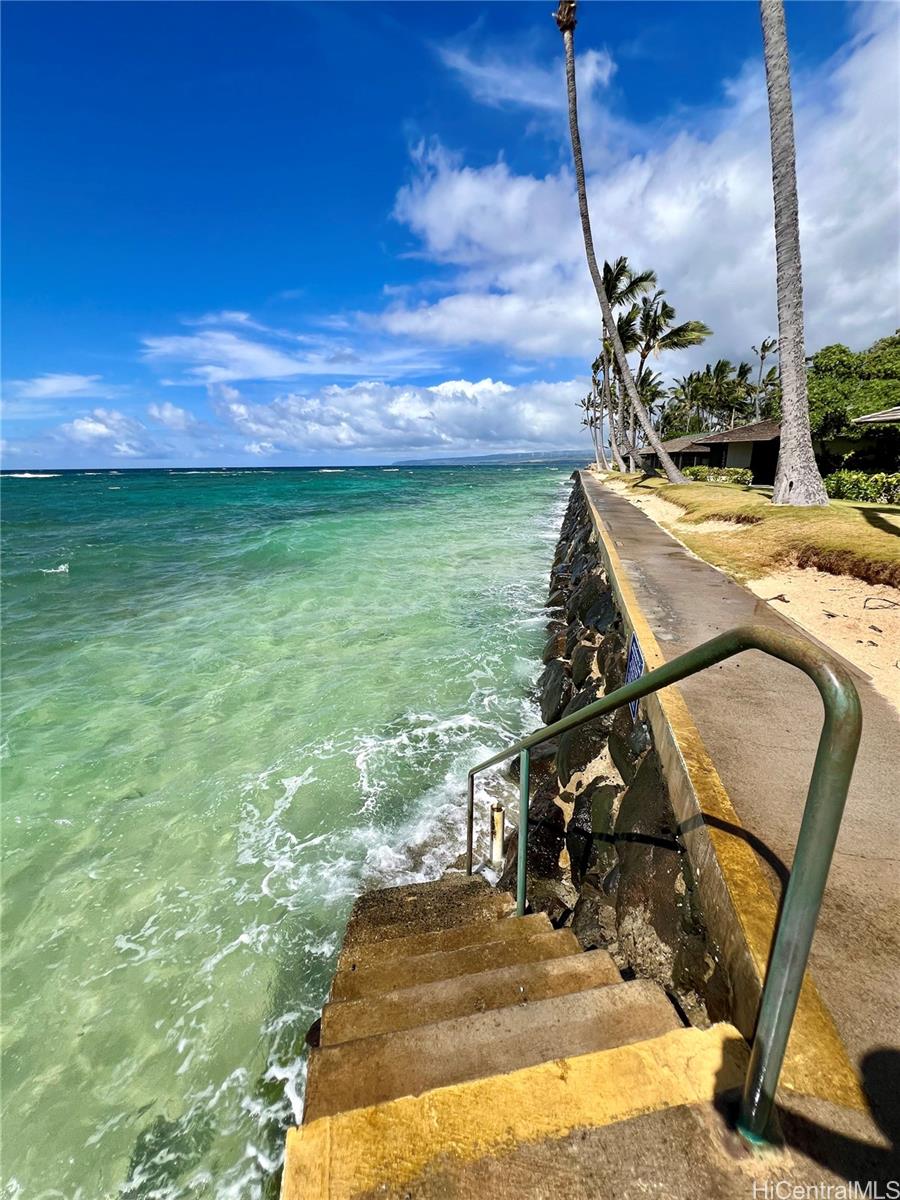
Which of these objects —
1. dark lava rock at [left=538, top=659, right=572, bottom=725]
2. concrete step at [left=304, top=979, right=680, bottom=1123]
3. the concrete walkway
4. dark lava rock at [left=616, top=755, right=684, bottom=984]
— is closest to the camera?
concrete step at [left=304, top=979, right=680, bottom=1123]

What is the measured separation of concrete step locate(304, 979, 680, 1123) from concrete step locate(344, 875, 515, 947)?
1.32 metres

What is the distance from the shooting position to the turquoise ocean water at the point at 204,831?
2.90 meters

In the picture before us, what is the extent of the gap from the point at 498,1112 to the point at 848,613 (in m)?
6.80

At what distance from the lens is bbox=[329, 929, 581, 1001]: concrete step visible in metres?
2.31

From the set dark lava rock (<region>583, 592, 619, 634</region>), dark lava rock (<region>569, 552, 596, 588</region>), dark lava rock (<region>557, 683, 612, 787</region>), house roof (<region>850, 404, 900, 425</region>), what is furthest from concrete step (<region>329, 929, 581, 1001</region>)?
house roof (<region>850, 404, 900, 425</region>)

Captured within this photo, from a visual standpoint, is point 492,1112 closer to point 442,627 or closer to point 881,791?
point 881,791

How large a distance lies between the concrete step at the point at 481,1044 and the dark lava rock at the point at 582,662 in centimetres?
459

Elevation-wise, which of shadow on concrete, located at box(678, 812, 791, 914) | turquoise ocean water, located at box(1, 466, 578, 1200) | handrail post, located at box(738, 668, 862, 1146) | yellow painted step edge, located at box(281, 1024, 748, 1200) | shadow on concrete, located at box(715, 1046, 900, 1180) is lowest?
turquoise ocean water, located at box(1, 466, 578, 1200)

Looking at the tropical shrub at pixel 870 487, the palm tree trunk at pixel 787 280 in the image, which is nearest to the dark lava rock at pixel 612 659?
the palm tree trunk at pixel 787 280

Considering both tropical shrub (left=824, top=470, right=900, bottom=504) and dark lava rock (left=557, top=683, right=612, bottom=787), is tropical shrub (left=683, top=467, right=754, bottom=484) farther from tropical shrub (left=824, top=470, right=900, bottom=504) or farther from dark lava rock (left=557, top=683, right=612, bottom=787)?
dark lava rock (left=557, top=683, right=612, bottom=787)

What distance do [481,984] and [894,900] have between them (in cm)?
178

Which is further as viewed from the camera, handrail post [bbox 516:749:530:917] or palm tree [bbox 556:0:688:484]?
palm tree [bbox 556:0:688:484]

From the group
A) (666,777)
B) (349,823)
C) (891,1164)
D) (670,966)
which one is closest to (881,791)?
(666,777)

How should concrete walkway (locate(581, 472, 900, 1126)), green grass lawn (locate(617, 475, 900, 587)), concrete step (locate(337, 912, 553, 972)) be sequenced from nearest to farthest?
concrete walkway (locate(581, 472, 900, 1126)) → concrete step (locate(337, 912, 553, 972)) → green grass lawn (locate(617, 475, 900, 587))
